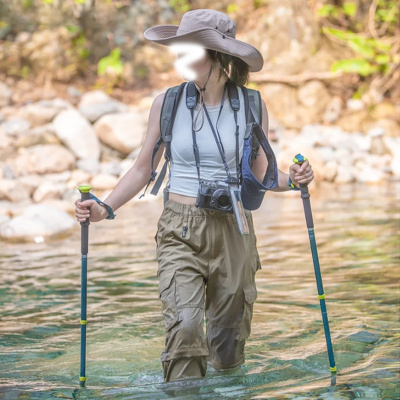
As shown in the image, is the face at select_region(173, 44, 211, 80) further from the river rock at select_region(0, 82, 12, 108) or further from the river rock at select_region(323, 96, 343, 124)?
the river rock at select_region(323, 96, 343, 124)

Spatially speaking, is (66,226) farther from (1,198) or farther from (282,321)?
(282,321)

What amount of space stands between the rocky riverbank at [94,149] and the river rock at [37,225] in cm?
162

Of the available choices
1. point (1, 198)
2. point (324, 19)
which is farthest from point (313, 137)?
point (1, 198)

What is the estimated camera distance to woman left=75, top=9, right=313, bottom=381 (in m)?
3.99

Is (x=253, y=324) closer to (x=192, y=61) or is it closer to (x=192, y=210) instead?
(x=192, y=210)

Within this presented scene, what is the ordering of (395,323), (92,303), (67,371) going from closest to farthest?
(67,371) < (395,323) < (92,303)

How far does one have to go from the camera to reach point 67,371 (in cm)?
495

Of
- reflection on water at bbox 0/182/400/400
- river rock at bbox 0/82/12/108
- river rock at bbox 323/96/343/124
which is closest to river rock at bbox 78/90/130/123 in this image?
river rock at bbox 0/82/12/108

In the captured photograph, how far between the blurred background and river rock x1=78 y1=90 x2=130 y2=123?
50 mm

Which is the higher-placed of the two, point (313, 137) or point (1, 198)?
point (313, 137)

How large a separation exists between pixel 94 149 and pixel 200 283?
11.9 m

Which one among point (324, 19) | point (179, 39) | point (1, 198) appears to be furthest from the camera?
point (324, 19)

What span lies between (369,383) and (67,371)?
189cm

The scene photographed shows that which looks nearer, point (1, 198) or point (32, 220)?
point (32, 220)
